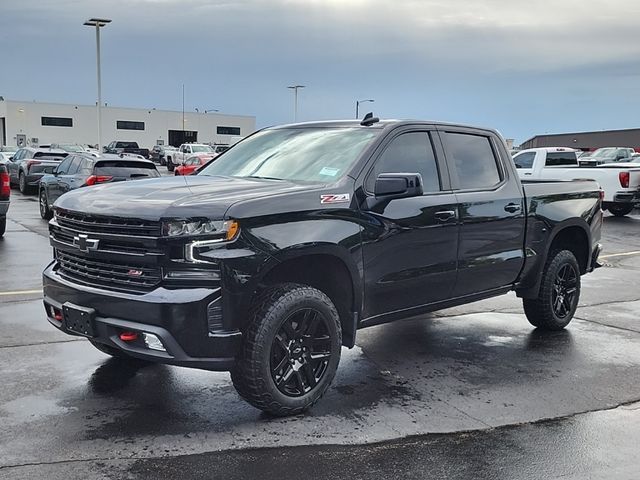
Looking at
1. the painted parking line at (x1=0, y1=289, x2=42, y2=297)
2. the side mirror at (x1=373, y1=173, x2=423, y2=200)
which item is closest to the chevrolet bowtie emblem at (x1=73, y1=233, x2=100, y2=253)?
the side mirror at (x1=373, y1=173, x2=423, y2=200)

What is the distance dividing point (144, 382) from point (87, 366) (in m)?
0.63

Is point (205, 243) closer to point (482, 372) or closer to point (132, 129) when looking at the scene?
point (482, 372)

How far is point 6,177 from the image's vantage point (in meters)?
12.4

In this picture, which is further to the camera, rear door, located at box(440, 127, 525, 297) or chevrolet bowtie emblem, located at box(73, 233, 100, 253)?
rear door, located at box(440, 127, 525, 297)

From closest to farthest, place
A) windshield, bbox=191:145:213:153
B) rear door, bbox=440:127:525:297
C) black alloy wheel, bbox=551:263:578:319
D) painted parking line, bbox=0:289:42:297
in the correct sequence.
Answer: rear door, bbox=440:127:525:297 → black alloy wheel, bbox=551:263:578:319 → painted parking line, bbox=0:289:42:297 → windshield, bbox=191:145:213:153

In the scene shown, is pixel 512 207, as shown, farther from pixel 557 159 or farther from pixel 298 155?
pixel 557 159

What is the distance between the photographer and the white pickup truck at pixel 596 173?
60.1 feet

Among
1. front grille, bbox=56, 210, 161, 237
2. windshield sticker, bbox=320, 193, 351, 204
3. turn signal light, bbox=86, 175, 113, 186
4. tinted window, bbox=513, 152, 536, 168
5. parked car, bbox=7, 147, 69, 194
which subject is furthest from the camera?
parked car, bbox=7, 147, 69, 194

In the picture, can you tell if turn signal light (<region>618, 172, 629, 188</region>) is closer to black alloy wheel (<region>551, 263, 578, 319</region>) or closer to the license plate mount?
black alloy wheel (<region>551, 263, 578, 319</region>)

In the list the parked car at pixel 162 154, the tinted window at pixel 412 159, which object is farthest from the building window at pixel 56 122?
the tinted window at pixel 412 159

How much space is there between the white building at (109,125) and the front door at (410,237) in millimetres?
77475

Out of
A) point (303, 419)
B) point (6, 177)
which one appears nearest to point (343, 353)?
point (303, 419)

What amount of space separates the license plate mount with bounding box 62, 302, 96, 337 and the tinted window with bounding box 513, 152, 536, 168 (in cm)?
1830

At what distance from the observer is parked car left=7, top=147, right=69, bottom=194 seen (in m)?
23.6
